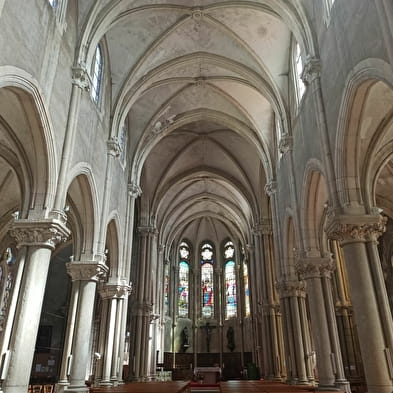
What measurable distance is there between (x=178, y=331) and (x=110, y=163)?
25.5 m

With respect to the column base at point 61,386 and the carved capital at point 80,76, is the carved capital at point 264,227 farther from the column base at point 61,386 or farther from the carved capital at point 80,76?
the column base at point 61,386

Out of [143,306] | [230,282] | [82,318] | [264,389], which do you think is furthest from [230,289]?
[264,389]

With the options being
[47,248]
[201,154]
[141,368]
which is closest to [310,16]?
[47,248]

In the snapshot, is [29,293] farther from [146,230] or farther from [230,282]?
[230,282]

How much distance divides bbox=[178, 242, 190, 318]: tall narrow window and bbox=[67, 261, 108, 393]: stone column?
25948 mm

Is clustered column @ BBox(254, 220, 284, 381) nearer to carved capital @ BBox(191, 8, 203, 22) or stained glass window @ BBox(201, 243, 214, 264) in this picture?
carved capital @ BBox(191, 8, 203, 22)

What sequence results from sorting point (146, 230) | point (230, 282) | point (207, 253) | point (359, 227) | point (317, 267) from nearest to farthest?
point (359, 227) < point (317, 267) < point (146, 230) < point (230, 282) < point (207, 253)

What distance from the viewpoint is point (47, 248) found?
953cm

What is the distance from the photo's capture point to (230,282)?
38812 millimetres

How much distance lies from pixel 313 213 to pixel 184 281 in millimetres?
27743

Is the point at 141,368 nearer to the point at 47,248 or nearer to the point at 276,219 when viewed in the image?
the point at 276,219

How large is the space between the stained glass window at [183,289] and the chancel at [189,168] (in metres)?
7.67

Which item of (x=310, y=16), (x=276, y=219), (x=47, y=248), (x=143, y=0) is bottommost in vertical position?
(x=47, y=248)

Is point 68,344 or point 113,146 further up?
point 113,146
